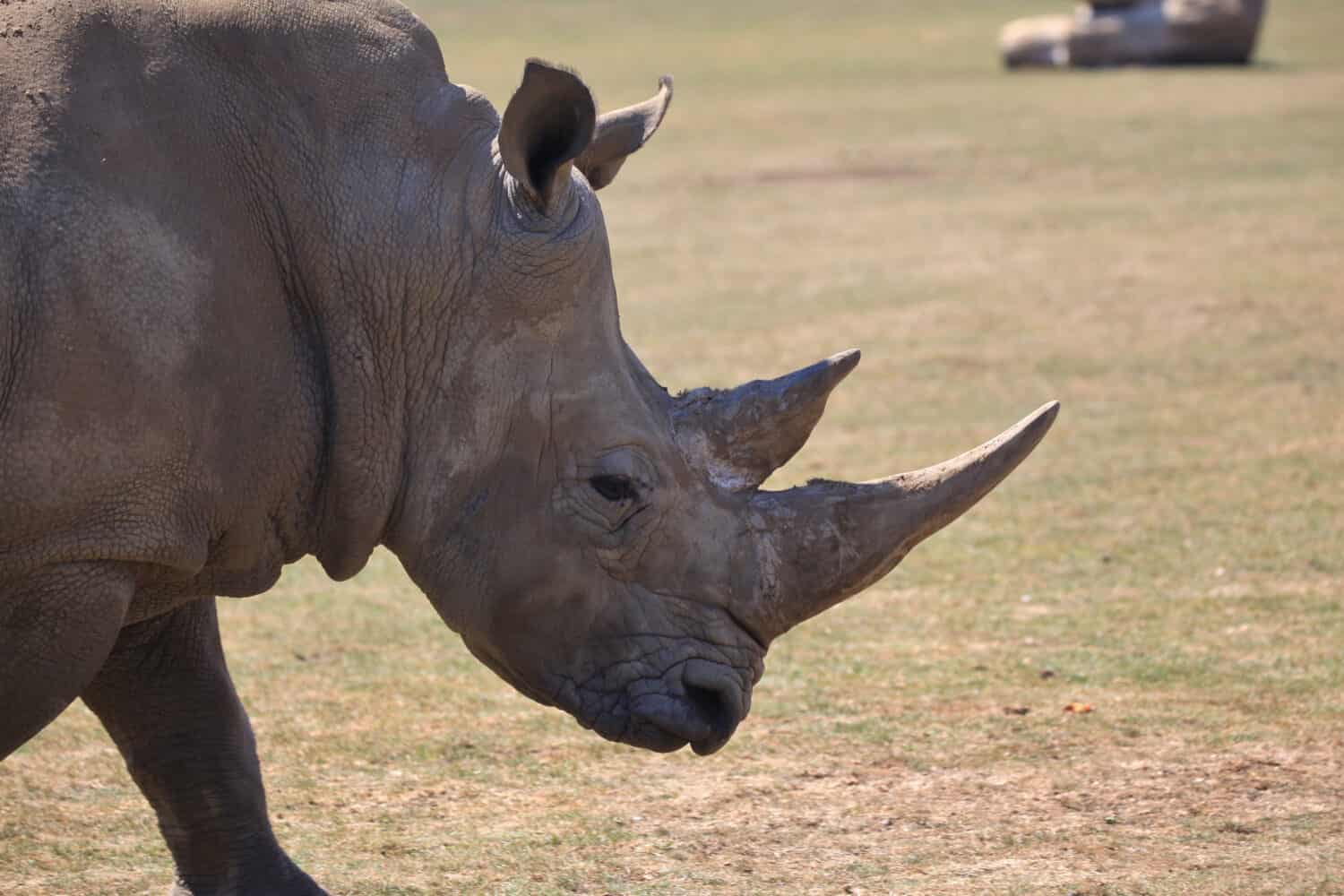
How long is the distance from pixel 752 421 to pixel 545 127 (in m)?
0.74

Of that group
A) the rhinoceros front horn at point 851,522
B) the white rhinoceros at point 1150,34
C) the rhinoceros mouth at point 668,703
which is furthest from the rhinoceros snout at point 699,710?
the white rhinoceros at point 1150,34

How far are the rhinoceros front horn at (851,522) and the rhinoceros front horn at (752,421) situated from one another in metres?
0.09

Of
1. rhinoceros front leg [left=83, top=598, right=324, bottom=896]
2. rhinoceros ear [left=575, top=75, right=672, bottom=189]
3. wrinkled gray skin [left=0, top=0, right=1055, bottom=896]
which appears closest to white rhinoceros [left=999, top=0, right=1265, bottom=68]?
rhinoceros ear [left=575, top=75, right=672, bottom=189]

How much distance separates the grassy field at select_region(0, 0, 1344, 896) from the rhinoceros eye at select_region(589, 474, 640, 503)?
3.68 ft

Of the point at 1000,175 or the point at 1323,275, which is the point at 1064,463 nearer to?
the point at 1323,275

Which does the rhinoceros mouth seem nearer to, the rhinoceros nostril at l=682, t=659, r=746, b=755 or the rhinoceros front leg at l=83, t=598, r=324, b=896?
the rhinoceros nostril at l=682, t=659, r=746, b=755

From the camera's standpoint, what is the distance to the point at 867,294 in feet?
43.7

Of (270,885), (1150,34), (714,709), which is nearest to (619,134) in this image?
(714,709)

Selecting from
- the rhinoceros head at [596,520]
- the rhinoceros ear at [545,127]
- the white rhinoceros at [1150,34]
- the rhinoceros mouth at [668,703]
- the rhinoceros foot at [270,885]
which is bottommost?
the rhinoceros foot at [270,885]

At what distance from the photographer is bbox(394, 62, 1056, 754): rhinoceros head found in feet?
13.8

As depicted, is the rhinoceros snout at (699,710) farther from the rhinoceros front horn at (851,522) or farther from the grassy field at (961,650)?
the grassy field at (961,650)

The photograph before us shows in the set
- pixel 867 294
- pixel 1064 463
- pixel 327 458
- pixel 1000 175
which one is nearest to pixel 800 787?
pixel 327 458

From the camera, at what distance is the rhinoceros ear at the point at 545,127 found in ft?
13.1

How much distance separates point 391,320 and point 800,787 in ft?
6.74
